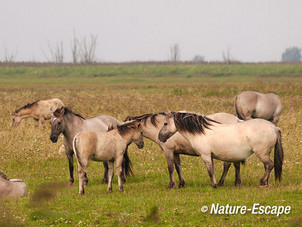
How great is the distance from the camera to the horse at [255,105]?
19.3 metres

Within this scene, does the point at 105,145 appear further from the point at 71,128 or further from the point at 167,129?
the point at 71,128

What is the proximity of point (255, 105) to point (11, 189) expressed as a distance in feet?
41.5

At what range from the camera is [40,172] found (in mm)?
13273

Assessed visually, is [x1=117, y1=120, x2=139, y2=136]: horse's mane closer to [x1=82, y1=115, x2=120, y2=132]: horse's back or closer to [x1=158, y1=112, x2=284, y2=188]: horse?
[x1=158, y1=112, x2=284, y2=188]: horse

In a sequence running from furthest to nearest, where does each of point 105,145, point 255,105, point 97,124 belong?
1. point 255,105
2. point 97,124
3. point 105,145

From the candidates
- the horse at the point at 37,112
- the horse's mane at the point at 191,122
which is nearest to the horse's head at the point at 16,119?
the horse at the point at 37,112

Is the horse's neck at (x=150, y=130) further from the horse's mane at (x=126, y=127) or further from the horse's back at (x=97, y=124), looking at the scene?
the horse's back at (x=97, y=124)

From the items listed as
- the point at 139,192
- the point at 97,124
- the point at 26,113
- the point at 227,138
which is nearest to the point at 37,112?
the point at 26,113

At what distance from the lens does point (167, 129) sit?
10.5m

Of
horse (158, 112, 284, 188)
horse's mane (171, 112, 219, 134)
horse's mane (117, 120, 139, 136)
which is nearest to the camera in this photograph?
horse (158, 112, 284, 188)

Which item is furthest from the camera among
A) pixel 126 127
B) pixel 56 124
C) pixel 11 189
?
pixel 56 124

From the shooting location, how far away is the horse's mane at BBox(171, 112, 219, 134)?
10336mm

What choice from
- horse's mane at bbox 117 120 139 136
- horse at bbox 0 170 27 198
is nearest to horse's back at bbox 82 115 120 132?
horse's mane at bbox 117 120 139 136

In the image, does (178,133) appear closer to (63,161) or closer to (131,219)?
(131,219)
